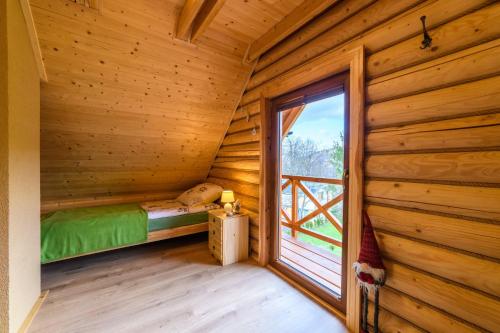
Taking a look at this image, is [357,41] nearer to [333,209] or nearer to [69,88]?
[333,209]

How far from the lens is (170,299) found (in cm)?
204

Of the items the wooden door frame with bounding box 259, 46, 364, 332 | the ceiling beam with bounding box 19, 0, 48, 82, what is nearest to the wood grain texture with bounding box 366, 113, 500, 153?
the wooden door frame with bounding box 259, 46, 364, 332

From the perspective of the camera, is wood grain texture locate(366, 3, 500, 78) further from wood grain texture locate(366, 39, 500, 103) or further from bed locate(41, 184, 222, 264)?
bed locate(41, 184, 222, 264)

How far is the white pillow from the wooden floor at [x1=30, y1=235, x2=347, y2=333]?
3.15 ft

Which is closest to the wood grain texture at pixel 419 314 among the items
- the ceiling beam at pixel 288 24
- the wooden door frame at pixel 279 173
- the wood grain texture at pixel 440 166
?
the wooden door frame at pixel 279 173

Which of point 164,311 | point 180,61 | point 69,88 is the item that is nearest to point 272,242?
point 164,311

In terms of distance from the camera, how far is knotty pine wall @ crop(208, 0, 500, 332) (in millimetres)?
1080

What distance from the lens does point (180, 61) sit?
2.44 metres

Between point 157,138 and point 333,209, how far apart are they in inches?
120

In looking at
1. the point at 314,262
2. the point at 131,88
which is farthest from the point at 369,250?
the point at 131,88

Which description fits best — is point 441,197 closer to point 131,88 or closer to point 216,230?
point 216,230

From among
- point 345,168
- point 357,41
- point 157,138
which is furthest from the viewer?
point 157,138

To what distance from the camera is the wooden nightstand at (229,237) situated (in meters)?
2.69

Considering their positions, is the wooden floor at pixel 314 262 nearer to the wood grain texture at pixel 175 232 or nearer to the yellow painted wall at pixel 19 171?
the wood grain texture at pixel 175 232
